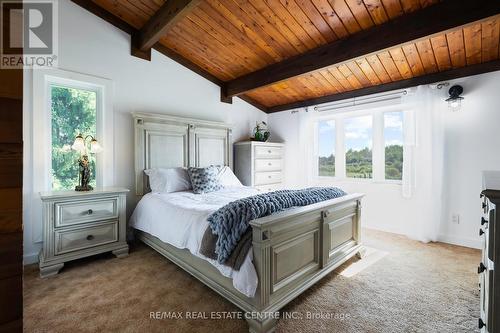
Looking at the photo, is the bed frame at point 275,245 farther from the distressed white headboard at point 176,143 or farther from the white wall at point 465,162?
the white wall at point 465,162

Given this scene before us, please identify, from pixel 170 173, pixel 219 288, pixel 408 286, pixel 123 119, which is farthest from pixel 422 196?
pixel 123 119

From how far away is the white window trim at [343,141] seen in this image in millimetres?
3744

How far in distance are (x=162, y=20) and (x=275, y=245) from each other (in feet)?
8.96

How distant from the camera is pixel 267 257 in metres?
1.56

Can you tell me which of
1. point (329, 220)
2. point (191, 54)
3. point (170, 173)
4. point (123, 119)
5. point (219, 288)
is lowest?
point (219, 288)

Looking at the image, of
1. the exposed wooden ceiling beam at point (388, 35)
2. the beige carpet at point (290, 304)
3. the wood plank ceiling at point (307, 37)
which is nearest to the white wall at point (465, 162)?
the wood plank ceiling at point (307, 37)

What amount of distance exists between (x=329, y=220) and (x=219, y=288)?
1.11 meters

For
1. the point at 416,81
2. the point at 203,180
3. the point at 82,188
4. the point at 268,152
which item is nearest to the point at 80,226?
the point at 82,188

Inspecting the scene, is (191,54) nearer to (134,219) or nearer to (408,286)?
(134,219)

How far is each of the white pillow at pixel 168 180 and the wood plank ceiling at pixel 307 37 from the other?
1.83 meters

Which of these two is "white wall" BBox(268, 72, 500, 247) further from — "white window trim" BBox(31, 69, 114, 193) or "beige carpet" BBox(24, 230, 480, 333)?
"white window trim" BBox(31, 69, 114, 193)

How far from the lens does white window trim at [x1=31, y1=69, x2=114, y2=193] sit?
2.57 meters

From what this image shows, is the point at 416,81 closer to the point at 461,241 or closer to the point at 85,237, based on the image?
the point at 461,241

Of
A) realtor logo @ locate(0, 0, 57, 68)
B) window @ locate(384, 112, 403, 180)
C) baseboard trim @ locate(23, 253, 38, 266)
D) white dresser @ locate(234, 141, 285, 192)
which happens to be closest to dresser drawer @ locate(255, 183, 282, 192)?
white dresser @ locate(234, 141, 285, 192)
